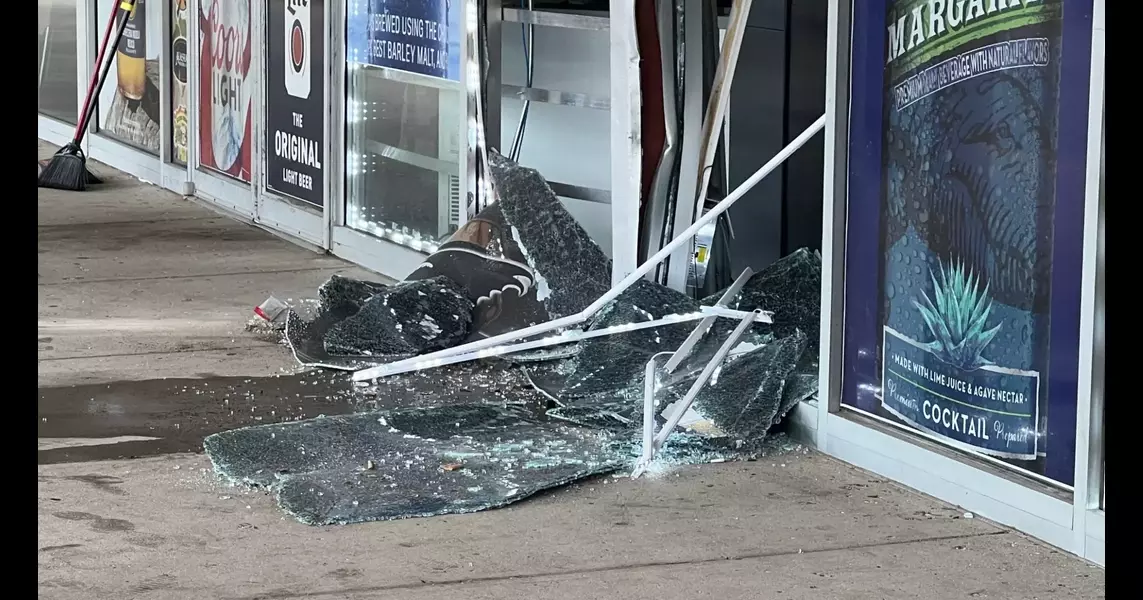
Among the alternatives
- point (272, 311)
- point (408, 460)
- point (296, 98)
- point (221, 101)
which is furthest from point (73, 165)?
point (408, 460)

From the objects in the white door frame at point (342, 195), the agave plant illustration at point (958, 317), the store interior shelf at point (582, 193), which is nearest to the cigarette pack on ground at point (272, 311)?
the white door frame at point (342, 195)

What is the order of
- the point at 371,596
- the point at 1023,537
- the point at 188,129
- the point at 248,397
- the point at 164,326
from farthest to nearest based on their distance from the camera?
1. the point at 188,129
2. the point at 164,326
3. the point at 248,397
4. the point at 1023,537
5. the point at 371,596

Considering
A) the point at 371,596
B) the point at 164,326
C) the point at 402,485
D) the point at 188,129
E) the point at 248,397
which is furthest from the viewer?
the point at 188,129

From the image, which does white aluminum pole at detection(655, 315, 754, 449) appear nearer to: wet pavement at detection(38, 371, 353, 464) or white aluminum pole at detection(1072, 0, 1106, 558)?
white aluminum pole at detection(1072, 0, 1106, 558)

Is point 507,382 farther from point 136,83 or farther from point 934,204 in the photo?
point 136,83

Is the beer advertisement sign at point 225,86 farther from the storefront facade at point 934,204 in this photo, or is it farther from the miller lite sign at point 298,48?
the storefront facade at point 934,204

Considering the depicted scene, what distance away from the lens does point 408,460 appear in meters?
4.64

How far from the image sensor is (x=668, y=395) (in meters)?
5.01

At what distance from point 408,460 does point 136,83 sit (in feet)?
28.1

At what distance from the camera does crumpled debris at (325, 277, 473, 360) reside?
615 cm

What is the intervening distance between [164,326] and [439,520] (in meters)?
3.20

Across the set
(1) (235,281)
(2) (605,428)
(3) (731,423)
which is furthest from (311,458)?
(1) (235,281)

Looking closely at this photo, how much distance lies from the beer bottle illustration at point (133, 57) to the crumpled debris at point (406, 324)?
21.8 ft

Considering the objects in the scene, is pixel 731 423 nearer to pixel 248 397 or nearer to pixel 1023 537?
pixel 1023 537
